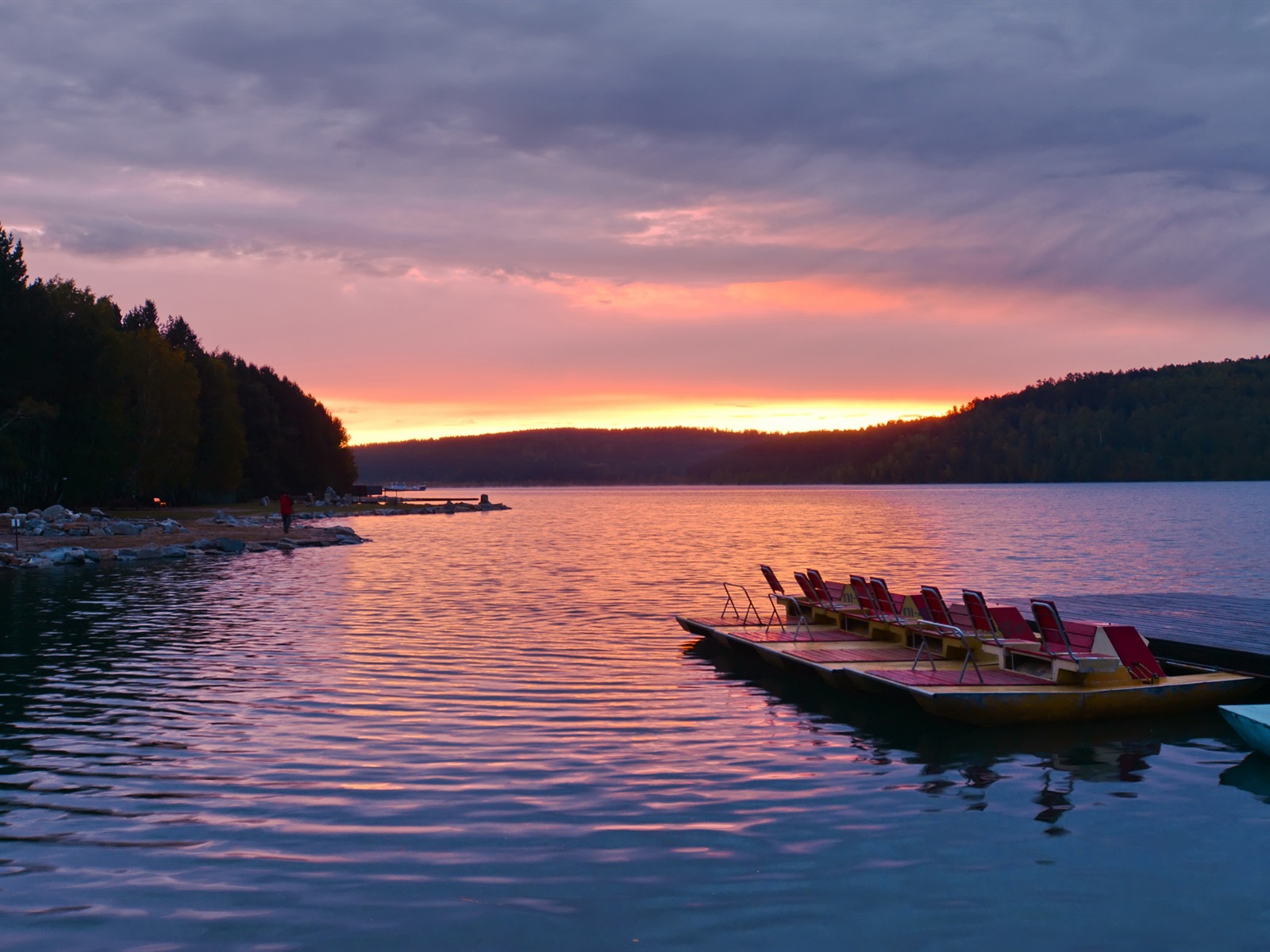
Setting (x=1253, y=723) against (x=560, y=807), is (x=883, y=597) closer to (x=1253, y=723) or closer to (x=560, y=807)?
(x=1253, y=723)

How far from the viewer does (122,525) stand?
61.8 m

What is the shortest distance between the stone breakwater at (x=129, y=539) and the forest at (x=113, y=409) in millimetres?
4092

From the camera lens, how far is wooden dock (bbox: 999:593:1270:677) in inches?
717

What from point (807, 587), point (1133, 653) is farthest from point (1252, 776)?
point (807, 587)

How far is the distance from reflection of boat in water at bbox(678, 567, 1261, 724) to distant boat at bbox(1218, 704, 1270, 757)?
5.80ft

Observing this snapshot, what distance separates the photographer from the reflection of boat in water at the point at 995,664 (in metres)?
15.6

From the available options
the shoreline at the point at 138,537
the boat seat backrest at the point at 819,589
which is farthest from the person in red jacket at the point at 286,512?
the boat seat backrest at the point at 819,589

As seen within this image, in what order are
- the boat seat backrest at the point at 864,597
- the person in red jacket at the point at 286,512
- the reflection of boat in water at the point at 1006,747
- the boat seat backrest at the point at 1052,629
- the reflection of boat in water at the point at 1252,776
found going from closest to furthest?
the reflection of boat in water at the point at 1006,747, the reflection of boat in water at the point at 1252,776, the boat seat backrest at the point at 1052,629, the boat seat backrest at the point at 864,597, the person in red jacket at the point at 286,512

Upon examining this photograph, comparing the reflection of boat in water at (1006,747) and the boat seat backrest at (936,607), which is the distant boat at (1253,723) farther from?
the boat seat backrest at (936,607)

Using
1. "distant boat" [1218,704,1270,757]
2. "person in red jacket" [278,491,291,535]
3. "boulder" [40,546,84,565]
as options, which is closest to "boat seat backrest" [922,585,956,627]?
"distant boat" [1218,704,1270,757]

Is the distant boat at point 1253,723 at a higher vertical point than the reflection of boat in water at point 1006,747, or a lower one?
higher

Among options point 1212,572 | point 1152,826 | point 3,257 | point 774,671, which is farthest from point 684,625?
point 3,257

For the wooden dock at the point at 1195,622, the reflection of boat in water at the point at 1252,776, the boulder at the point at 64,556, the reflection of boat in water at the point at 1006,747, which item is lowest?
the reflection of boat in water at the point at 1252,776

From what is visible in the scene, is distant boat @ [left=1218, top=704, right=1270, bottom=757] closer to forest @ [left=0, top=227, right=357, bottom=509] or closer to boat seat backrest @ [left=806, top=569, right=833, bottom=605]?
boat seat backrest @ [left=806, top=569, right=833, bottom=605]
